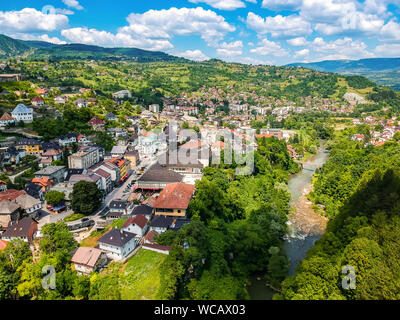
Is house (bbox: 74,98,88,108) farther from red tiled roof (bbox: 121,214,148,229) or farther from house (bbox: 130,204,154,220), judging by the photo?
red tiled roof (bbox: 121,214,148,229)

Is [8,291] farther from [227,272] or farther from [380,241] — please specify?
[380,241]

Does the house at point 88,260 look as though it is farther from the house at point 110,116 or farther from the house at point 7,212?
the house at point 110,116

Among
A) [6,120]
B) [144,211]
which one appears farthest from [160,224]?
[6,120]

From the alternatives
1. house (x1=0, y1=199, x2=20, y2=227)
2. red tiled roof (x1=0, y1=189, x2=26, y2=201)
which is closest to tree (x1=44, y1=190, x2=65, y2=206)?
red tiled roof (x1=0, y1=189, x2=26, y2=201)

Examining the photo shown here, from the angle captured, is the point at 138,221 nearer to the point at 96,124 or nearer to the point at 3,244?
the point at 3,244

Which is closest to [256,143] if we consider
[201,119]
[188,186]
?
[188,186]

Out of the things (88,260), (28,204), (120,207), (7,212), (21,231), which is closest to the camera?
(88,260)
